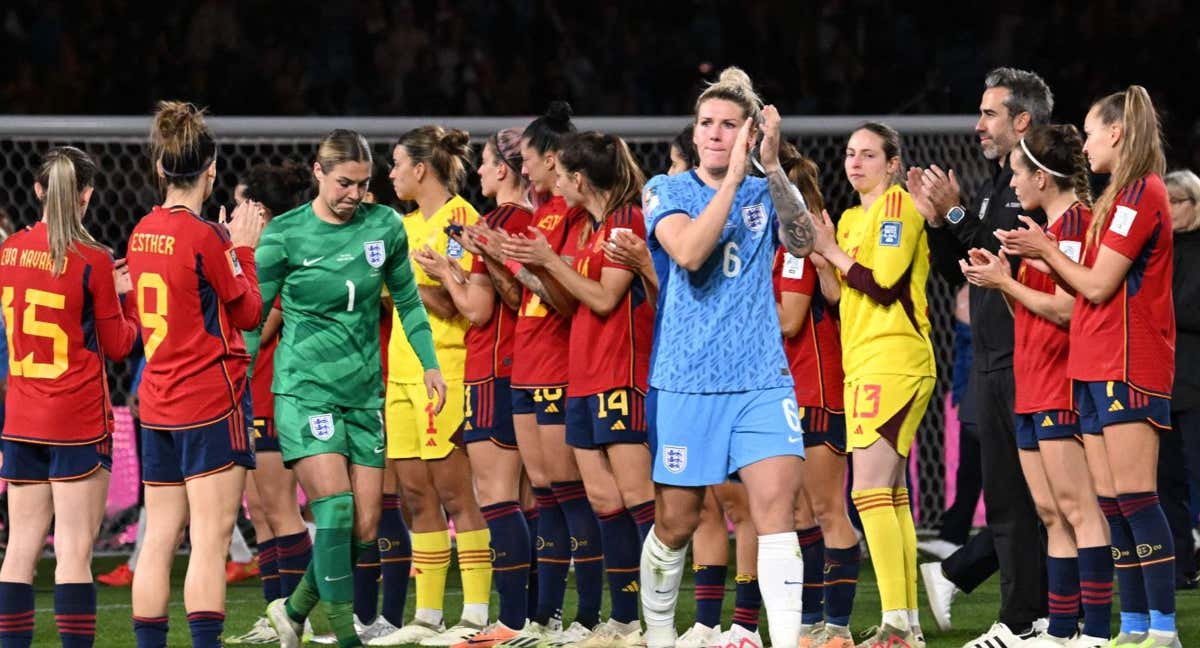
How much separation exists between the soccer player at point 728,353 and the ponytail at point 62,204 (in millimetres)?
2088

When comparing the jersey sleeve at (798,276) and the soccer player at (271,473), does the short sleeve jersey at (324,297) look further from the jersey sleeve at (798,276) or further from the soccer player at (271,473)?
the jersey sleeve at (798,276)

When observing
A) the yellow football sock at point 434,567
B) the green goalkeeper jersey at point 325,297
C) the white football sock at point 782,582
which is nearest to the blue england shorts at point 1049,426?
the white football sock at point 782,582

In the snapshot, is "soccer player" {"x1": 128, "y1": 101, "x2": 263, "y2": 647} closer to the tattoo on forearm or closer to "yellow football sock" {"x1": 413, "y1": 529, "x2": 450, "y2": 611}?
the tattoo on forearm

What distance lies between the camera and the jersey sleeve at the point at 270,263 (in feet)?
23.0

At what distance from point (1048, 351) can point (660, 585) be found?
70.9 inches

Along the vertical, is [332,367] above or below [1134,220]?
below

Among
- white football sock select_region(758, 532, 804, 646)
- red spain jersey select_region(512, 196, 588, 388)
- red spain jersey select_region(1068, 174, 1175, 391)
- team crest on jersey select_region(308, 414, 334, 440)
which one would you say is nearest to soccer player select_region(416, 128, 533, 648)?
red spain jersey select_region(512, 196, 588, 388)

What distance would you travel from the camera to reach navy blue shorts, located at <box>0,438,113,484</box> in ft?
21.6

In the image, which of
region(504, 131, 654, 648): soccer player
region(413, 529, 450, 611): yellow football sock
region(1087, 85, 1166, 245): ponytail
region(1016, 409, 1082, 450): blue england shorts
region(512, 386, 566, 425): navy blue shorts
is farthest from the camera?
region(413, 529, 450, 611): yellow football sock

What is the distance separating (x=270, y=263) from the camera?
701cm

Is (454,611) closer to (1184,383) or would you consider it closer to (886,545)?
(886,545)

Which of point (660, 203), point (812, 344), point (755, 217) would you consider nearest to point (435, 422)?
point (812, 344)

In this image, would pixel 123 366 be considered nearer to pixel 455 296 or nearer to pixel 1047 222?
pixel 455 296

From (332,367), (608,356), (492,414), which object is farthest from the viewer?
(492,414)
